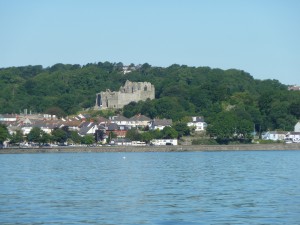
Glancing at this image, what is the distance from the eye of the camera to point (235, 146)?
7738 cm

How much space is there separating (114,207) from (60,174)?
49.1ft

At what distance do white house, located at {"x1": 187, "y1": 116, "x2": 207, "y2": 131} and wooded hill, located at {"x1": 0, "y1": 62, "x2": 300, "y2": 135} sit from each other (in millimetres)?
683

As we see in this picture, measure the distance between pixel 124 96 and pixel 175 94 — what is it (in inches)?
265

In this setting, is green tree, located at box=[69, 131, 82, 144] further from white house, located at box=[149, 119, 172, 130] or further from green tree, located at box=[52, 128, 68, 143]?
white house, located at box=[149, 119, 172, 130]

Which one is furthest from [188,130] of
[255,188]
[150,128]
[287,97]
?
[255,188]

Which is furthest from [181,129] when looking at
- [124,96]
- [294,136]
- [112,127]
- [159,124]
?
[124,96]

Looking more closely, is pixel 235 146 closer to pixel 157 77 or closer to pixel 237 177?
pixel 237 177

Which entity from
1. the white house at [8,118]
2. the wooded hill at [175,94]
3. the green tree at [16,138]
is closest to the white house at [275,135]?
the wooded hill at [175,94]

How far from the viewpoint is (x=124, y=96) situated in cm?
11350

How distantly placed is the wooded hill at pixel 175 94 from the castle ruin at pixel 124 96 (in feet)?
6.45

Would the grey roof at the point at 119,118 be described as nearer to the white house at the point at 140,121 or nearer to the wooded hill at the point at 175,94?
the white house at the point at 140,121

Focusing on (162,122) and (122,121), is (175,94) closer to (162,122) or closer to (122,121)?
(122,121)

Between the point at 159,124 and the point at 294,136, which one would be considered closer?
the point at 294,136

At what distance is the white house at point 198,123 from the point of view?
91.1 m
